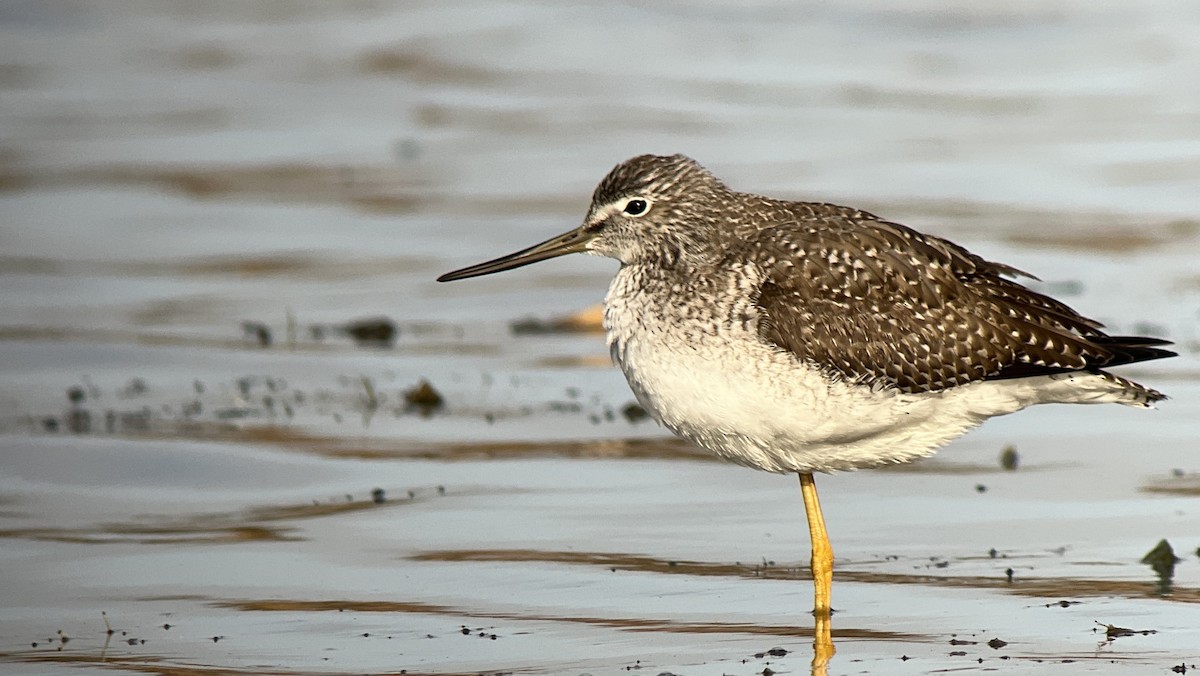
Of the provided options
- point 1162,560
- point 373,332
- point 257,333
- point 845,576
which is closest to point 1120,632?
point 1162,560

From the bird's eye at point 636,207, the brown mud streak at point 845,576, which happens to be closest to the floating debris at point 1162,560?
the brown mud streak at point 845,576

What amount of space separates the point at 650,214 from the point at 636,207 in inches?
3.7

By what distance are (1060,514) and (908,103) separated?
13784 mm

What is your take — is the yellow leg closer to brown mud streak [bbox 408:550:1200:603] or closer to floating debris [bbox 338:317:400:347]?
brown mud streak [bbox 408:550:1200:603]

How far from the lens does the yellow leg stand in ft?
27.0

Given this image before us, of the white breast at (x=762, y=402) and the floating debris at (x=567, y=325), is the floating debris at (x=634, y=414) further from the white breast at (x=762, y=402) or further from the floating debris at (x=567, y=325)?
the white breast at (x=762, y=402)

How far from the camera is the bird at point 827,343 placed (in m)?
8.66

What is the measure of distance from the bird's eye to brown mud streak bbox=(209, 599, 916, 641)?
6.62 feet

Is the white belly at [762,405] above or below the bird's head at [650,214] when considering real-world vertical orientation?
below

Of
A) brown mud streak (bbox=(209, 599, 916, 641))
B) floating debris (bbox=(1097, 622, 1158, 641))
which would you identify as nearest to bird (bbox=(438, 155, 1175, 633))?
brown mud streak (bbox=(209, 599, 916, 641))

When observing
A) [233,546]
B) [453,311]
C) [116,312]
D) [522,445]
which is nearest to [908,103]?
[453,311]

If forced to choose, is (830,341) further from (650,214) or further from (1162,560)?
(1162,560)

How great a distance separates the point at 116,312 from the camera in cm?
1545

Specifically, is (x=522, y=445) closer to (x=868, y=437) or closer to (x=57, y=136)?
(x=868, y=437)
